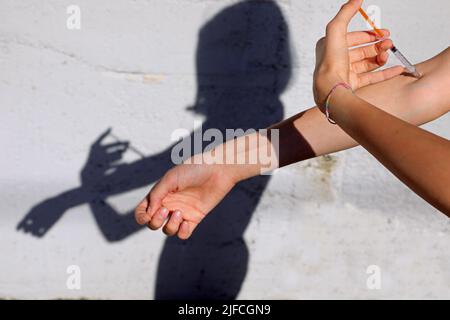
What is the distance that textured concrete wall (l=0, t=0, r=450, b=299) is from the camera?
5.98 ft

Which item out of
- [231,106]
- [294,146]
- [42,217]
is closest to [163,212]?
[294,146]

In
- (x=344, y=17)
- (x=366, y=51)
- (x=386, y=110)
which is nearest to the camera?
(x=344, y=17)

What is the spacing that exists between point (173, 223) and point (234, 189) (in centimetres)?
84

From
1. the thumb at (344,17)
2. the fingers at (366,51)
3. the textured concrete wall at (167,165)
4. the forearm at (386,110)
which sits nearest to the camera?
the thumb at (344,17)

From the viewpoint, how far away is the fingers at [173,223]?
121 centimetres

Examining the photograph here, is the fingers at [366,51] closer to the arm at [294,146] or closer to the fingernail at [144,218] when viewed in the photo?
the arm at [294,146]

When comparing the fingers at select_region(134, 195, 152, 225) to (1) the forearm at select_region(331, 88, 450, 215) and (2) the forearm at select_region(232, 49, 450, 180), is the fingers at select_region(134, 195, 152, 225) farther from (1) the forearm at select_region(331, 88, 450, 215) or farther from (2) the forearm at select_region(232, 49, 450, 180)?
(1) the forearm at select_region(331, 88, 450, 215)

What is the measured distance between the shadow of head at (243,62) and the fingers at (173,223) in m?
0.74

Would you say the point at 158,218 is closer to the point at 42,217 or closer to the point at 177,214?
the point at 177,214

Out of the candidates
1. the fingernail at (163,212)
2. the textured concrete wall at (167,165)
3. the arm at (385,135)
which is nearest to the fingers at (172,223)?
the fingernail at (163,212)

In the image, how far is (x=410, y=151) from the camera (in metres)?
0.81

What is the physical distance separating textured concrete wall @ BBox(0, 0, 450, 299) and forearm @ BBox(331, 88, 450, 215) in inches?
39.8

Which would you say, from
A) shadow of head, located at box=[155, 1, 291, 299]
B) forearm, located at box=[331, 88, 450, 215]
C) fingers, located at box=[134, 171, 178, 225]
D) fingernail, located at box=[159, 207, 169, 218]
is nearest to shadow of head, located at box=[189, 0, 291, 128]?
shadow of head, located at box=[155, 1, 291, 299]

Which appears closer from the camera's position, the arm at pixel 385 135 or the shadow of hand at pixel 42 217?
the arm at pixel 385 135
